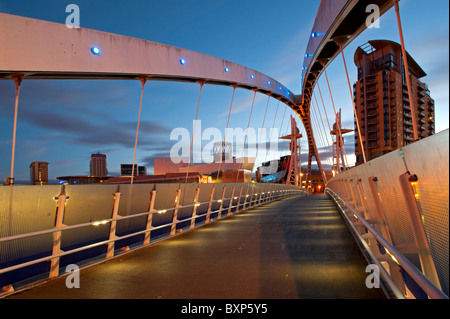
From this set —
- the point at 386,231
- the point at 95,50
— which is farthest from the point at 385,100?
the point at 386,231

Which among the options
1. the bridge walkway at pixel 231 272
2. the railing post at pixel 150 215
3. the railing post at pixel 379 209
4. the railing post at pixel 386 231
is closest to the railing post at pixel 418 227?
the railing post at pixel 386 231

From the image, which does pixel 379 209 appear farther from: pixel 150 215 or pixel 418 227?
pixel 150 215

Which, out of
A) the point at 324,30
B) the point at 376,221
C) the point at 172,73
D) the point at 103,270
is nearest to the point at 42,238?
the point at 103,270

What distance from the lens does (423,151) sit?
2.46 meters

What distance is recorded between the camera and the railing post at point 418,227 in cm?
275

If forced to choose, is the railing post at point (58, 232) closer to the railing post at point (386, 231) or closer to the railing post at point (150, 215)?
the railing post at point (150, 215)

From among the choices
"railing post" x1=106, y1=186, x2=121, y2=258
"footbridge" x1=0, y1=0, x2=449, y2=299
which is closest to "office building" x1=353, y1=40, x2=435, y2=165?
"footbridge" x1=0, y1=0, x2=449, y2=299

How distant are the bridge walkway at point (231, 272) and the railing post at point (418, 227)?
3.81ft

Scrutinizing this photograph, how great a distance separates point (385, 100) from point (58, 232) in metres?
95.4

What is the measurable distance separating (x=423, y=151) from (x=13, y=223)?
5.30 metres

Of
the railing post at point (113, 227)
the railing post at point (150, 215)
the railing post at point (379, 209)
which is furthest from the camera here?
the railing post at point (150, 215)

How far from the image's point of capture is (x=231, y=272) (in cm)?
521

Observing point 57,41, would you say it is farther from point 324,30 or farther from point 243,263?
point 324,30

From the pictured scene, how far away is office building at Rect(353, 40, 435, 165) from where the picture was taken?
289ft
